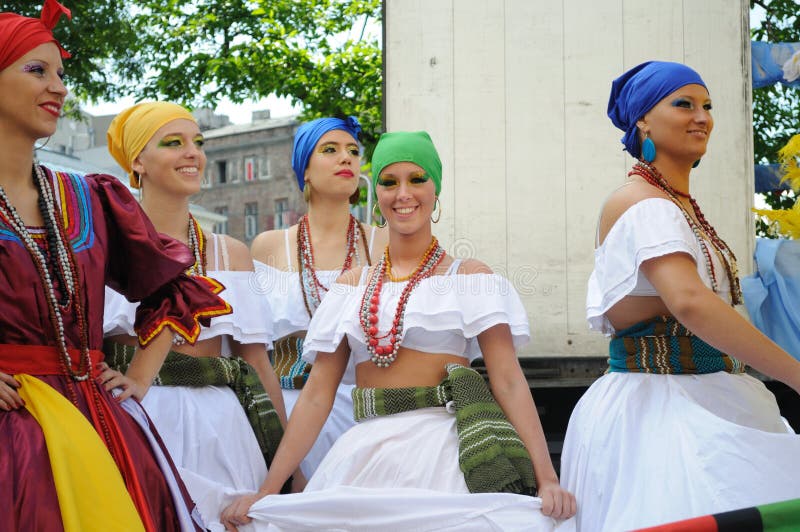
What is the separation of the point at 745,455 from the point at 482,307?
91 cm

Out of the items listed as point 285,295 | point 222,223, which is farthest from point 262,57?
point 222,223

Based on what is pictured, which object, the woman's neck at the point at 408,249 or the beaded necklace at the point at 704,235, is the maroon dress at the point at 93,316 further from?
the beaded necklace at the point at 704,235

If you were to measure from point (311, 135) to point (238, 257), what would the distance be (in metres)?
0.87

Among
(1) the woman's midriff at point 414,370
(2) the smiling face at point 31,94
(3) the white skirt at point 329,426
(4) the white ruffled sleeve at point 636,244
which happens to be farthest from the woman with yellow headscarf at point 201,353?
(4) the white ruffled sleeve at point 636,244

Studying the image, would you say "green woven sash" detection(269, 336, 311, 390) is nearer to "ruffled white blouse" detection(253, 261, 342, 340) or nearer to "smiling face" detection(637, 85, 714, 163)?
"ruffled white blouse" detection(253, 261, 342, 340)

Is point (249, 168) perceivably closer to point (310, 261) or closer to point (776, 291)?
point (310, 261)

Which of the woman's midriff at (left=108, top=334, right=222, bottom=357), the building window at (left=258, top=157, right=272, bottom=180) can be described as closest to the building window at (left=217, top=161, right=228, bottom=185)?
the building window at (left=258, top=157, right=272, bottom=180)

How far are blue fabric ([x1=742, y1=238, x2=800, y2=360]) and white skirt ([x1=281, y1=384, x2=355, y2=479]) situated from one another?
1.82 metres

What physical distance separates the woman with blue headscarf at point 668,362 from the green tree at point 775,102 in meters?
5.93

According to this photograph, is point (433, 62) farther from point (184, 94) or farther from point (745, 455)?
point (184, 94)

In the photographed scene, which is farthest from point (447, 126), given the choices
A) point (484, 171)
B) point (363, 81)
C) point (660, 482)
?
point (363, 81)

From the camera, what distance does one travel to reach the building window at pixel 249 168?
2128 inches

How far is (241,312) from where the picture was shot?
3879mm

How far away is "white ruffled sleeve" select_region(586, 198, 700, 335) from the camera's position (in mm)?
2887
